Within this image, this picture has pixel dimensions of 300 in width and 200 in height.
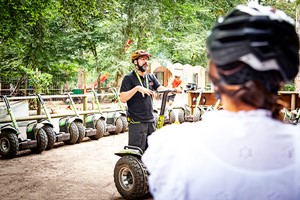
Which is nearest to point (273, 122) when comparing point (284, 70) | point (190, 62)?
point (284, 70)

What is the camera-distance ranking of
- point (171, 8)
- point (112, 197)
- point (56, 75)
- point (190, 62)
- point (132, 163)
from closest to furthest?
point (132, 163) → point (112, 197) → point (171, 8) → point (56, 75) → point (190, 62)

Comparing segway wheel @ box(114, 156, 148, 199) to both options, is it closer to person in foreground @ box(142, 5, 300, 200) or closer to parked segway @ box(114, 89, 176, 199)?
parked segway @ box(114, 89, 176, 199)

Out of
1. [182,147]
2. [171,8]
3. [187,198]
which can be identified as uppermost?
[171,8]

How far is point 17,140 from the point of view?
6758 mm

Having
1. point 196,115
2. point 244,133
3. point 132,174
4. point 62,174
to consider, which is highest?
point 244,133

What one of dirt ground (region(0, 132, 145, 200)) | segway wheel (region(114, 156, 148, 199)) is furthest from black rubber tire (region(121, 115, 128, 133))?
segway wheel (region(114, 156, 148, 199))

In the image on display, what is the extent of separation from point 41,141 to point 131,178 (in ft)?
12.1

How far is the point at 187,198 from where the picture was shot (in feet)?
3.15

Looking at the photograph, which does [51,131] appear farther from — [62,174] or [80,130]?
[62,174]

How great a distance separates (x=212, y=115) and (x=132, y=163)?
3.10 meters

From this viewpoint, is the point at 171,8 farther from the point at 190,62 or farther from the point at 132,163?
the point at 190,62

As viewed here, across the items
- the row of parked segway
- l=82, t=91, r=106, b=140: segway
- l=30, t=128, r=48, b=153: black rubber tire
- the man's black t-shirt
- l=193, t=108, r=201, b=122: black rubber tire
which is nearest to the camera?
the man's black t-shirt

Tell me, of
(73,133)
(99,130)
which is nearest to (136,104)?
(73,133)

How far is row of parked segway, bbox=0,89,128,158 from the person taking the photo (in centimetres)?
680
